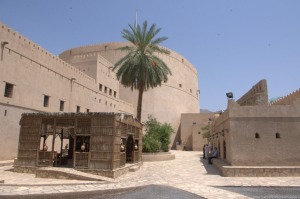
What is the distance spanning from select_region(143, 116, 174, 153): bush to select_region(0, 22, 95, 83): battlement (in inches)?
364

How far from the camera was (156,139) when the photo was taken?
2367 centimetres

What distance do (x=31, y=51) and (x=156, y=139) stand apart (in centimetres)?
1258

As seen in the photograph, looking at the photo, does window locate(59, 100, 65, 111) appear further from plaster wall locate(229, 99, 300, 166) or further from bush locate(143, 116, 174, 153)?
plaster wall locate(229, 99, 300, 166)

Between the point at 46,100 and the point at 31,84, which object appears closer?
the point at 31,84

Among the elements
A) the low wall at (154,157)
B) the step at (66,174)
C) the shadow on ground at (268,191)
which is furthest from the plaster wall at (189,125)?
the shadow on ground at (268,191)

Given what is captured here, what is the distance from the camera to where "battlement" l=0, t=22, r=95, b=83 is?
18.0 meters

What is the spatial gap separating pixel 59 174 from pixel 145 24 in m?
15.0

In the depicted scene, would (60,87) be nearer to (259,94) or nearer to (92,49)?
(259,94)

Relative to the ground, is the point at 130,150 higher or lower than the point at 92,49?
lower

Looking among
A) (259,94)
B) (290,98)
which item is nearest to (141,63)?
Answer: (259,94)

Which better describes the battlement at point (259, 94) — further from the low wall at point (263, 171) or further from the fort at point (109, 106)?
the low wall at point (263, 171)

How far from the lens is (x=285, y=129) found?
1284 cm

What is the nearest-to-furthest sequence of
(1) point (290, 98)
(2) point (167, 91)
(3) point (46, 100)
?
(1) point (290, 98) < (3) point (46, 100) < (2) point (167, 91)

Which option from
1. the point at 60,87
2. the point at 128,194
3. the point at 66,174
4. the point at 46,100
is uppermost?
the point at 60,87
